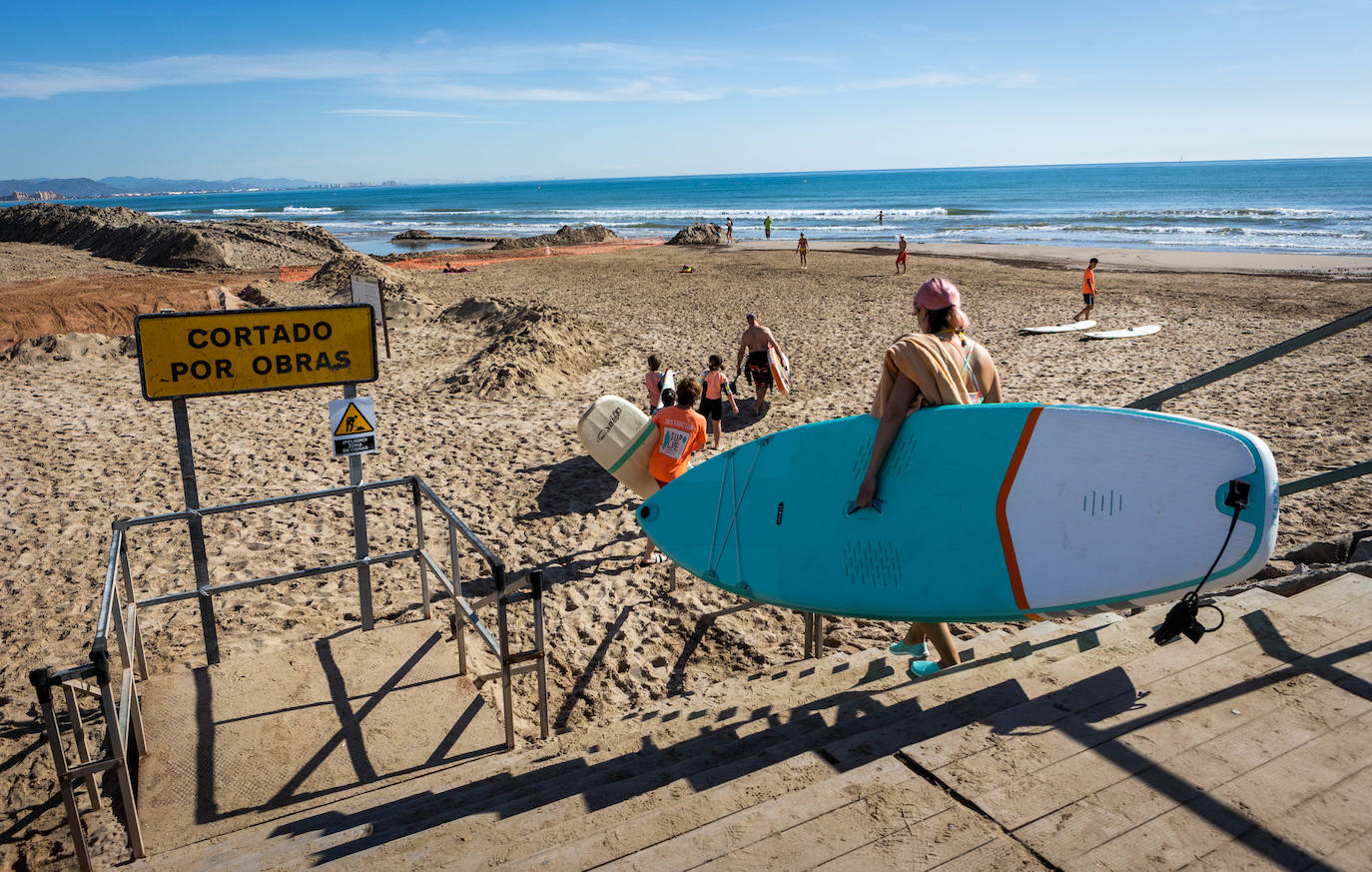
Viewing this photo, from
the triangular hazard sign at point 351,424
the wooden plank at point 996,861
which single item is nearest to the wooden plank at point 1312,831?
the wooden plank at point 996,861

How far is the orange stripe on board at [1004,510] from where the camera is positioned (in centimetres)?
390

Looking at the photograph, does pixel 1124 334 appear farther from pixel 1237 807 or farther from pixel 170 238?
pixel 170 238

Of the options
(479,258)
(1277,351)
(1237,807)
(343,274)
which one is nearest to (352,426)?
(1237,807)

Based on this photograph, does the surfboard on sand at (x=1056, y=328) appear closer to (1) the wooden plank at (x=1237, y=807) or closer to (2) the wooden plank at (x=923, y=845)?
(1) the wooden plank at (x=1237, y=807)

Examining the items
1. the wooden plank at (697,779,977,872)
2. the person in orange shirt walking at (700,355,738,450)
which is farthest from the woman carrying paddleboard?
the person in orange shirt walking at (700,355,738,450)

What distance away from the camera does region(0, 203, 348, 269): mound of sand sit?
32.0m

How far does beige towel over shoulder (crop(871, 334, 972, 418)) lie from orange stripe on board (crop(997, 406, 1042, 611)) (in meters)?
0.32

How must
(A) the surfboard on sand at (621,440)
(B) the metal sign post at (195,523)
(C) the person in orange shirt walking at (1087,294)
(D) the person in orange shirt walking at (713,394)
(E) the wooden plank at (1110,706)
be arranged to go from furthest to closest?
1. (C) the person in orange shirt walking at (1087,294)
2. (D) the person in orange shirt walking at (713,394)
3. (A) the surfboard on sand at (621,440)
4. (B) the metal sign post at (195,523)
5. (E) the wooden plank at (1110,706)

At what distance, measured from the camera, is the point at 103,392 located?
443 inches

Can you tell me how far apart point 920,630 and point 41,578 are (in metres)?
6.36

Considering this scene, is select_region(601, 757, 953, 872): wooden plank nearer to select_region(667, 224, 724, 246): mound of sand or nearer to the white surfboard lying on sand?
the white surfboard lying on sand

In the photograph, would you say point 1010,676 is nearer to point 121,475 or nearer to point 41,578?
point 41,578

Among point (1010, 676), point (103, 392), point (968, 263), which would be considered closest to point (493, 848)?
point (1010, 676)

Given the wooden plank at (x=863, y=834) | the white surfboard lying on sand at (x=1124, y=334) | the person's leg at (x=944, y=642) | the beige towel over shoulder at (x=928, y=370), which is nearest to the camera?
the wooden plank at (x=863, y=834)
